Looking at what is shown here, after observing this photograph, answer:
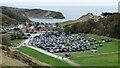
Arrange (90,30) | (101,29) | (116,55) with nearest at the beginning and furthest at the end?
(116,55)
(101,29)
(90,30)

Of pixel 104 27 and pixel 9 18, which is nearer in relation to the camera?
pixel 104 27

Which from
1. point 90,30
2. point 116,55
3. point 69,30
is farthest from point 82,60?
point 69,30

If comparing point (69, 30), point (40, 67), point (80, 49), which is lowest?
point (69, 30)

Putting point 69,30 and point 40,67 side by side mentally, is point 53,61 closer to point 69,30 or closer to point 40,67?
point 40,67

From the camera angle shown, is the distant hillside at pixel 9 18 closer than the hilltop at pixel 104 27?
No

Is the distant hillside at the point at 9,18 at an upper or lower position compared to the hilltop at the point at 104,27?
lower

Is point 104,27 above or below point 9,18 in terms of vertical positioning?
above

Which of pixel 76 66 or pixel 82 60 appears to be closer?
pixel 76 66

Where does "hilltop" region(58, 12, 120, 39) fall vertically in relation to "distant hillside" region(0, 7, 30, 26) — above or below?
above

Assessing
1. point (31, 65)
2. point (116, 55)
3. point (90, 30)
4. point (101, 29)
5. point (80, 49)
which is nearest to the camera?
point (31, 65)

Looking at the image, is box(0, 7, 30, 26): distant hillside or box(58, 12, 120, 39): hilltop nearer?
box(58, 12, 120, 39): hilltop

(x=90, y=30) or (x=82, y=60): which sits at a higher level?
(x=82, y=60)
